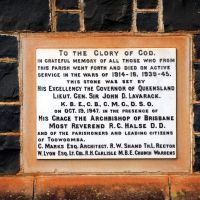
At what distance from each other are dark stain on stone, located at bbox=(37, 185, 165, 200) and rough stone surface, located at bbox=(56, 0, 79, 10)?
101 cm

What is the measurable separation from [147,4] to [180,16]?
198mm

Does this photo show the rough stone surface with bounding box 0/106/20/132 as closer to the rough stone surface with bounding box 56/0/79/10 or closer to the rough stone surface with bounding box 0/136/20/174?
the rough stone surface with bounding box 0/136/20/174

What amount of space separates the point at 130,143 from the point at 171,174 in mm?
293

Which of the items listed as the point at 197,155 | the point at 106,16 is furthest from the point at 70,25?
the point at 197,155

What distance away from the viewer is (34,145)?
7.95 ft

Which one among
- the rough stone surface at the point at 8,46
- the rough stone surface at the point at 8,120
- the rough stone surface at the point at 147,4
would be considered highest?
the rough stone surface at the point at 147,4

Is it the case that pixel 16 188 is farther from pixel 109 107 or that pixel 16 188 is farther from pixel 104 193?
pixel 109 107

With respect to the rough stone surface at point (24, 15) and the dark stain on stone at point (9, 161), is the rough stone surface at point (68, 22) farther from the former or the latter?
the dark stain on stone at point (9, 161)

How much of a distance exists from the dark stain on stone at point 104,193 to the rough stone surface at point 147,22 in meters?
0.88

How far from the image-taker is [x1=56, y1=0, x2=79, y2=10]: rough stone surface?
2.43 m

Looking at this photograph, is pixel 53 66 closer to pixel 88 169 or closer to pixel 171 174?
pixel 88 169

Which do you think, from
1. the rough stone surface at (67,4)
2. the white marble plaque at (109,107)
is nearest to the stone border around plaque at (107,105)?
the white marble plaque at (109,107)

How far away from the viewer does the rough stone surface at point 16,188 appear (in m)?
2.34

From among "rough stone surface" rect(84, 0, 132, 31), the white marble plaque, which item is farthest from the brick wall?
the white marble plaque
